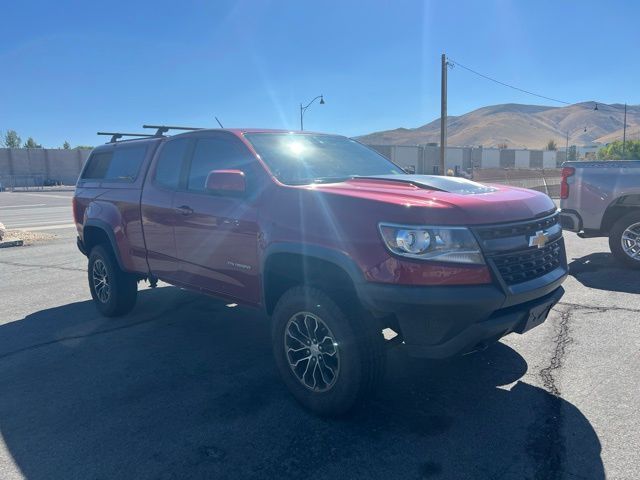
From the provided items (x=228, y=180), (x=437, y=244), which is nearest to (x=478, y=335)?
(x=437, y=244)

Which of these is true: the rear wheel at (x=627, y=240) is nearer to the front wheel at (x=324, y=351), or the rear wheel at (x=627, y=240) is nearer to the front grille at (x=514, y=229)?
the front grille at (x=514, y=229)

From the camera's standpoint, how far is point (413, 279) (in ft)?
9.66

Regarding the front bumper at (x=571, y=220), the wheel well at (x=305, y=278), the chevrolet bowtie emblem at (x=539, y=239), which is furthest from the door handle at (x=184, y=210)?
the front bumper at (x=571, y=220)

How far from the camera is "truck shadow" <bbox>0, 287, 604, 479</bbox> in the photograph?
114 inches

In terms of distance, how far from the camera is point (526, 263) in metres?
3.29

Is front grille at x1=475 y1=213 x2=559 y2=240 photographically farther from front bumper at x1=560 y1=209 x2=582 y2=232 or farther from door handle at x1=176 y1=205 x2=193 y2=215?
front bumper at x1=560 y1=209 x2=582 y2=232

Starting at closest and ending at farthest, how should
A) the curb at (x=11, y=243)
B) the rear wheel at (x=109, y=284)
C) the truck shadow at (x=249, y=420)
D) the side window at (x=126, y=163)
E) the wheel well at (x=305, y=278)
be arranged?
1. the truck shadow at (x=249, y=420)
2. the wheel well at (x=305, y=278)
3. the side window at (x=126, y=163)
4. the rear wheel at (x=109, y=284)
5. the curb at (x=11, y=243)

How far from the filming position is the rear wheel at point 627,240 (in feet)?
24.1

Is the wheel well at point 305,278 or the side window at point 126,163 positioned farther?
the side window at point 126,163

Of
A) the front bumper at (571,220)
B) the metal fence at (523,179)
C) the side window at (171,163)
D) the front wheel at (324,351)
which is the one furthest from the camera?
the metal fence at (523,179)

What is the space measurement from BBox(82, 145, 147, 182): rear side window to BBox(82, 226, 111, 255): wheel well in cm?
60

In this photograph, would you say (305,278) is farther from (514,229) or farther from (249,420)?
(514,229)

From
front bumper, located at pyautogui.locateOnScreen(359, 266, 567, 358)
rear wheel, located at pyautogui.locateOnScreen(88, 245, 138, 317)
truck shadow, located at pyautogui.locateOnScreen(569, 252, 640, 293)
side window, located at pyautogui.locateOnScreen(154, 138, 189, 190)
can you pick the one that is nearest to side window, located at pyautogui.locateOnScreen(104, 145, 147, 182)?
side window, located at pyautogui.locateOnScreen(154, 138, 189, 190)

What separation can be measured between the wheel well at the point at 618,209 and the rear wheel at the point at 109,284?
257 inches
